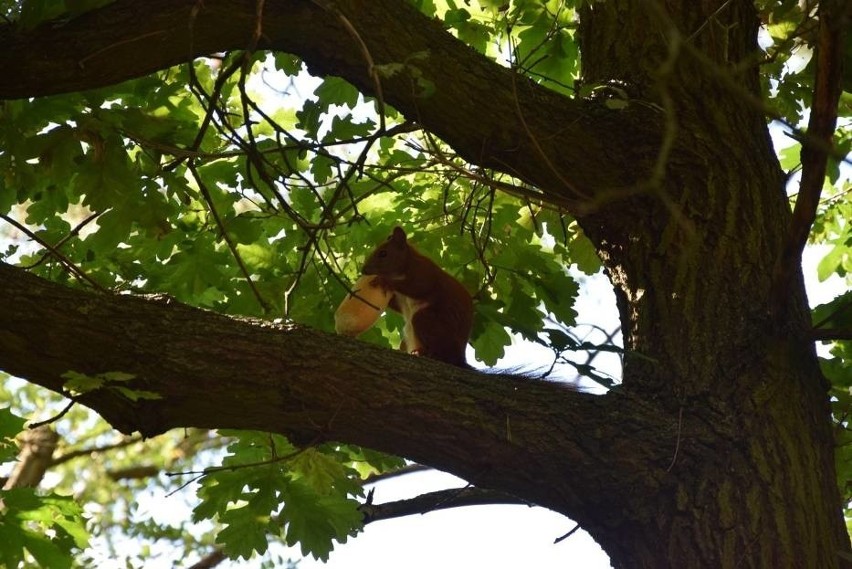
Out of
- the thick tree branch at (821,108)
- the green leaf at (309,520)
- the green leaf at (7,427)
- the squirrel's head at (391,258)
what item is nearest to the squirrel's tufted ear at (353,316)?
the squirrel's head at (391,258)

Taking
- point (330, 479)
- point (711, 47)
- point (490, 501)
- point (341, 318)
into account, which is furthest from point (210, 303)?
point (711, 47)

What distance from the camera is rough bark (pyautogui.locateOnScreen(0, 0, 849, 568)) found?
271 cm

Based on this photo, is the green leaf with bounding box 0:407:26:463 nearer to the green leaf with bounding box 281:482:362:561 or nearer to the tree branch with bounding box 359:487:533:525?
the green leaf with bounding box 281:482:362:561

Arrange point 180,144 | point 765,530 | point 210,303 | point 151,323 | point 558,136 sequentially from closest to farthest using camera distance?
point 151,323 → point 765,530 → point 558,136 → point 180,144 → point 210,303

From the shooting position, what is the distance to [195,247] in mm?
4422

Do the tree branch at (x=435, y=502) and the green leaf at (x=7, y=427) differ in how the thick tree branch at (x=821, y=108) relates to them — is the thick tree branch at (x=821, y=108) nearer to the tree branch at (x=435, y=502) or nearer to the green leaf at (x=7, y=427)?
the tree branch at (x=435, y=502)

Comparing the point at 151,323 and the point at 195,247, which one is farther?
the point at 195,247

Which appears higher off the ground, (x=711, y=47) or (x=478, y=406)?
(x=711, y=47)

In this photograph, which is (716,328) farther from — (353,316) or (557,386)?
(353,316)

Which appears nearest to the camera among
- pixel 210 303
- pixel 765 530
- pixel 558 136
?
pixel 765 530

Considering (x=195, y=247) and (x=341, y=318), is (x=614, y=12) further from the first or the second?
(x=195, y=247)

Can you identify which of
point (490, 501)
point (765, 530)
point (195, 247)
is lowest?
point (765, 530)

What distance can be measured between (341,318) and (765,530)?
192 centimetres

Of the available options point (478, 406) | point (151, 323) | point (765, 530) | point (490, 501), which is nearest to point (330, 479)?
point (490, 501)
